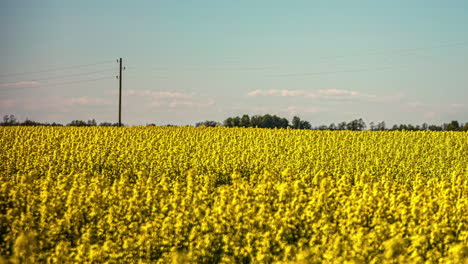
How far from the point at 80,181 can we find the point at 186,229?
6.56 meters

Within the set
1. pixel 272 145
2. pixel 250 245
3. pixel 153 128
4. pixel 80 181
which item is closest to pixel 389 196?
pixel 250 245

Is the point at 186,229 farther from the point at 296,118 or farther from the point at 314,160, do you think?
the point at 296,118

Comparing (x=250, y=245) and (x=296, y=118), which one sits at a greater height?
(x=296, y=118)

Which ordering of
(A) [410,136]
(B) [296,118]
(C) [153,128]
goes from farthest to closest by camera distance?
(B) [296,118] < (C) [153,128] < (A) [410,136]

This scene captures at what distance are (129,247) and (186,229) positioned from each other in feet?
4.51

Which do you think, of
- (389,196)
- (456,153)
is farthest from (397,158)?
(389,196)

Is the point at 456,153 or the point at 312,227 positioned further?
the point at 456,153

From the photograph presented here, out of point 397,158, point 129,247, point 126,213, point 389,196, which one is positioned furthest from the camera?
point 397,158

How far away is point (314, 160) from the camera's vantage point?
85.3 ft

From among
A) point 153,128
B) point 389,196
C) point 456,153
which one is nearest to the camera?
point 389,196

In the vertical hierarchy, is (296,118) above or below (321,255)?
above

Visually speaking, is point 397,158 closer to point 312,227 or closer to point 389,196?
point 389,196

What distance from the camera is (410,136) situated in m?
37.0

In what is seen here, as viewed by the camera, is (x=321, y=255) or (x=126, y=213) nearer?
(x=321, y=255)
